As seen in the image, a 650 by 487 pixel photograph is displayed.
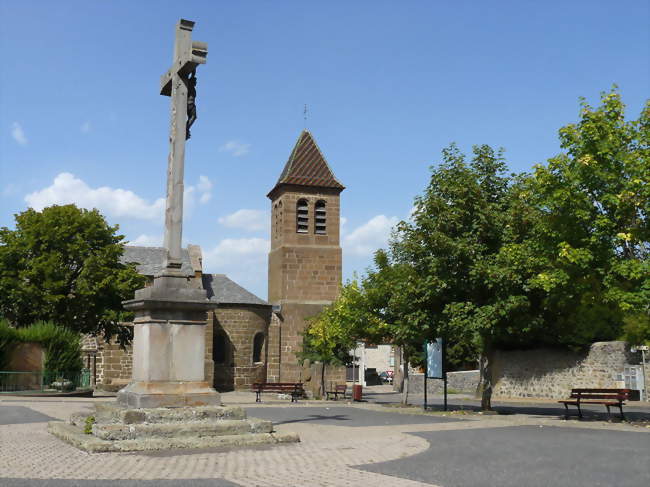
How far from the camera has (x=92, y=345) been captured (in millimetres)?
38000

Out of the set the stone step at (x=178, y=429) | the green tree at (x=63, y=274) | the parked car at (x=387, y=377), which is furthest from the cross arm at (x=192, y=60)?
the parked car at (x=387, y=377)

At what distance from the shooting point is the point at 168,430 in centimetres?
960

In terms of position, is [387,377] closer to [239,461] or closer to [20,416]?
[20,416]

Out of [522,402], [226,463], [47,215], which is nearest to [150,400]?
[226,463]

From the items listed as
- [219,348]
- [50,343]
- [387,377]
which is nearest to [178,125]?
[50,343]

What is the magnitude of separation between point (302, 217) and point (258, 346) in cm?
867

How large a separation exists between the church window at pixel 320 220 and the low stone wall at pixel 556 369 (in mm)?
15740

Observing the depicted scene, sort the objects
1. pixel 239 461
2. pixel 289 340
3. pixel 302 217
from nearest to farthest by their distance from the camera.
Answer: pixel 239 461
pixel 289 340
pixel 302 217

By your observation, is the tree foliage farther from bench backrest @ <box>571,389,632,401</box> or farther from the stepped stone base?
the stepped stone base

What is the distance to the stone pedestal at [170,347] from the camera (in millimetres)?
10367

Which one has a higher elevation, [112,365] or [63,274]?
[63,274]

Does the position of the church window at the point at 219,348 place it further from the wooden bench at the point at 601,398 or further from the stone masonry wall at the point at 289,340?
the wooden bench at the point at 601,398

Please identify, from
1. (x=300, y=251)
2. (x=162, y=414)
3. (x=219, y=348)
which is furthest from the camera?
(x=300, y=251)

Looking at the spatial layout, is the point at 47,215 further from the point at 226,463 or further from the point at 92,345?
the point at 226,463
